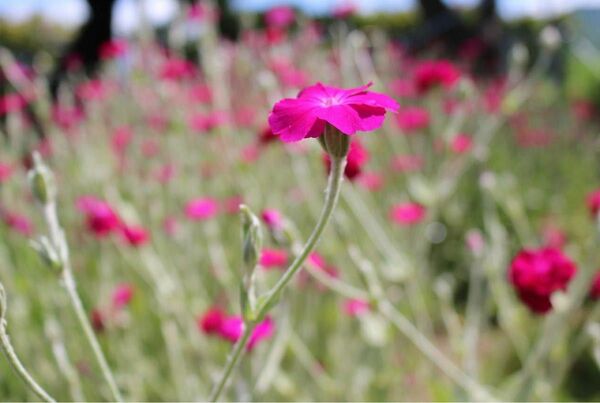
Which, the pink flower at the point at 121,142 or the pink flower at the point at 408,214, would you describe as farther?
the pink flower at the point at 121,142

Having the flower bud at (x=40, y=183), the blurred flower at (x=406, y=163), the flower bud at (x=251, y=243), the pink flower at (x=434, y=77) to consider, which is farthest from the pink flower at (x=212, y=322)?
the blurred flower at (x=406, y=163)

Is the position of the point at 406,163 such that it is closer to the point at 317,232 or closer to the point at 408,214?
the point at 408,214

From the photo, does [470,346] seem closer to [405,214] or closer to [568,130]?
[405,214]

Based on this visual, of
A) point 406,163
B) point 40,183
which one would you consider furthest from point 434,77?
point 40,183

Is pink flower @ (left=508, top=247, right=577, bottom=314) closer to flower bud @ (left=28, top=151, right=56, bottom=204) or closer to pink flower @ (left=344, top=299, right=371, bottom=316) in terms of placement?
pink flower @ (left=344, top=299, right=371, bottom=316)

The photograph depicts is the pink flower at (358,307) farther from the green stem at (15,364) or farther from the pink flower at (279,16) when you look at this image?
the pink flower at (279,16)

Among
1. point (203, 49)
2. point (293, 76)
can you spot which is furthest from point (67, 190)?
point (293, 76)
